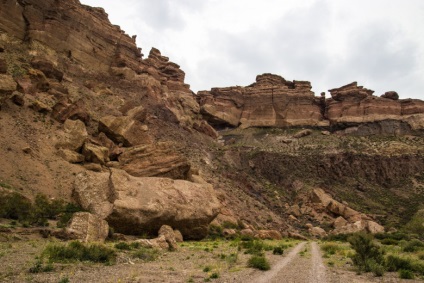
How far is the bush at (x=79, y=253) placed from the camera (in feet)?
45.6

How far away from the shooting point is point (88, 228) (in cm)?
1994

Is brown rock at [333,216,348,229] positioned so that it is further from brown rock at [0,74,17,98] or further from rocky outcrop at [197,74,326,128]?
brown rock at [0,74,17,98]

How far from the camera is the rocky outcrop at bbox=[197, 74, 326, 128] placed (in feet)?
335

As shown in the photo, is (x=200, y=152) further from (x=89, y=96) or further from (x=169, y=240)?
(x=169, y=240)

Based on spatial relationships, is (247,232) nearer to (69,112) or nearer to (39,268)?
(69,112)

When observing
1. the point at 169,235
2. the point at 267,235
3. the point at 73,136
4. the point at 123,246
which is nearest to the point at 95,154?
the point at 73,136

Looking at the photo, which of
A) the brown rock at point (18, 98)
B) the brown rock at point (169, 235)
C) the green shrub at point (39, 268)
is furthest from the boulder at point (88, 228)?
the brown rock at point (18, 98)

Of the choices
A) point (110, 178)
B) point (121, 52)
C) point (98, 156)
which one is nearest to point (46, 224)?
point (110, 178)

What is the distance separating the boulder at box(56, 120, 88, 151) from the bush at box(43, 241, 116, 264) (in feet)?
78.0

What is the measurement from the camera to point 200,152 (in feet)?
212

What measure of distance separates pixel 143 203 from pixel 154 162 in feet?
35.9

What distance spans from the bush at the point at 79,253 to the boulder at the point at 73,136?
23.8m

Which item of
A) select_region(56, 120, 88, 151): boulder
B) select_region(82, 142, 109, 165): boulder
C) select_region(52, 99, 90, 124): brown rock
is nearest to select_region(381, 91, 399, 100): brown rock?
select_region(52, 99, 90, 124): brown rock

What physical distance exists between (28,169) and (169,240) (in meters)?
17.0
